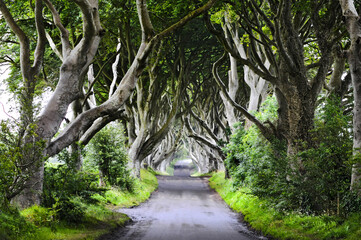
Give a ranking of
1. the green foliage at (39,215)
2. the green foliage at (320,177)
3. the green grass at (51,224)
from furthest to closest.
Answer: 1. the green foliage at (320,177)
2. the green foliage at (39,215)
3. the green grass at (51,224)

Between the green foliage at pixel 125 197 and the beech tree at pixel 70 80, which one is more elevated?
the beech tree at pixel 70 80

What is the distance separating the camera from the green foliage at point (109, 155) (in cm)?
1672

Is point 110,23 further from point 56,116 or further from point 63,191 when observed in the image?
point 63,191

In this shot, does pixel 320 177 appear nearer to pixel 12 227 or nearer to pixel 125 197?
pixel 12 227

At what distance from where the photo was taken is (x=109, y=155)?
1662 centimetres

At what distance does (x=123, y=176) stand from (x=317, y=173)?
10.5 metres

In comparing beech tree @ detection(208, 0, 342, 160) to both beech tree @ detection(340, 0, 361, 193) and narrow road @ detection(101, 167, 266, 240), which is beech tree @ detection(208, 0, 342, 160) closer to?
beech tree @ detection(340, 0, 361, 193)

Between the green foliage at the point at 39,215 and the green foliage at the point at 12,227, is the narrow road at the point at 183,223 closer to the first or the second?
the green foliage at the point at 39,215

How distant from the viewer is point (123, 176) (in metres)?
17.4

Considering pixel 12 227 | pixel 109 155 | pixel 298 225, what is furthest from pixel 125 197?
pixel 12 227

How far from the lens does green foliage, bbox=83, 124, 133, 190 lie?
54.9 ft

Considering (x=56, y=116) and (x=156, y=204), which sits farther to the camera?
(x=156, y=204)

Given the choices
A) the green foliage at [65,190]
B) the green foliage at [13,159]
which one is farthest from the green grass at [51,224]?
the green foliage at [13,159]

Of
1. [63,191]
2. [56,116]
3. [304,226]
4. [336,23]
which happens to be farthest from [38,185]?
[336,23]
